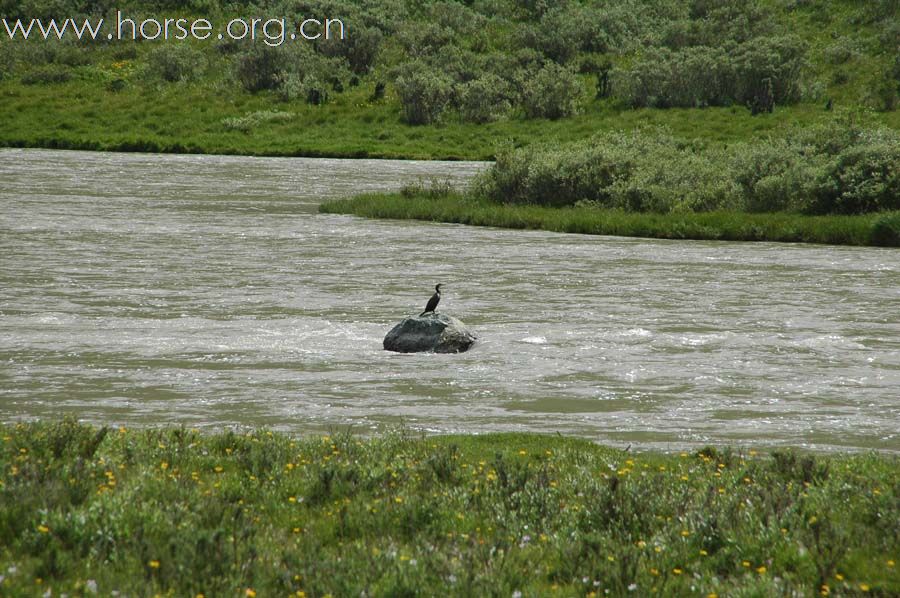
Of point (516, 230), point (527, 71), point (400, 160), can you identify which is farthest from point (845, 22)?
point (516, 230)

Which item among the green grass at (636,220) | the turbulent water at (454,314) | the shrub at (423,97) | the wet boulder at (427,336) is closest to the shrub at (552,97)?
the shrub at (423,97)

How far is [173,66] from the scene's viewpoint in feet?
270

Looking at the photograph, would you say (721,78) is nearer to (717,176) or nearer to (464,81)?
(464,81)

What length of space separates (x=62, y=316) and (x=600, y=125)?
149ft

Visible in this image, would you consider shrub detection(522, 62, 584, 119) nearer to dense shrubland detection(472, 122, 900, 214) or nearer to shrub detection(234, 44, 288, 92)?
shrub detection(234, 44, 288, 92)

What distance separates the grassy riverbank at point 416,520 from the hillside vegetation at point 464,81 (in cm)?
4567

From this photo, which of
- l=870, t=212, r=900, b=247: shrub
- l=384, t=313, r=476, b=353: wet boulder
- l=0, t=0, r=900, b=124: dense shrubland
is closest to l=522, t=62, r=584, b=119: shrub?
l=0, t=0, r=900, b=124: dense shrubland

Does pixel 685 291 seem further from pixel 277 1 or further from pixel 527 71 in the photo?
pixel 277 1

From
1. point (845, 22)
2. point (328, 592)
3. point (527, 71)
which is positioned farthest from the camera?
point (845, 22)

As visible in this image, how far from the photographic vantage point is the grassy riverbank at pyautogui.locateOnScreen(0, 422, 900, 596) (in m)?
6.99

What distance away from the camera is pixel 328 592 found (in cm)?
674

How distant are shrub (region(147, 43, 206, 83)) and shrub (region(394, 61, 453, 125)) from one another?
20.2m

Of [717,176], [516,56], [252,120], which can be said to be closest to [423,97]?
[252,120]

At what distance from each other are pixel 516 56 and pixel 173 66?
79.5ft
